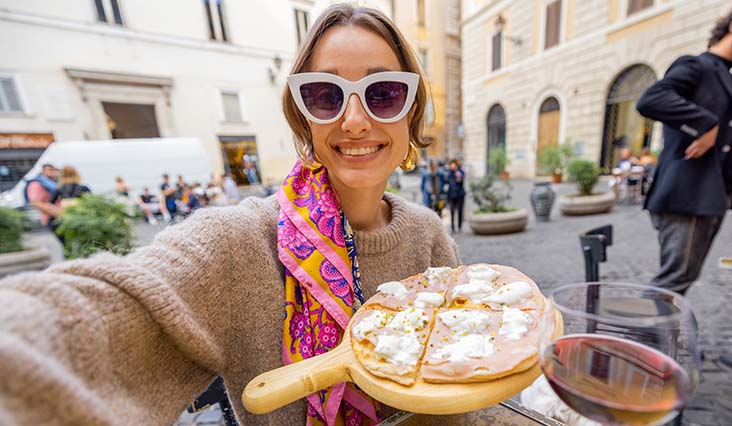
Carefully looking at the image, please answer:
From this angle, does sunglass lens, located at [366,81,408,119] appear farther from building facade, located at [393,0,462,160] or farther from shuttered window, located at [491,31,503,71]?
building facade, located at [393,0,462,160]

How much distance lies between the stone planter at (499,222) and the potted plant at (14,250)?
781 cm

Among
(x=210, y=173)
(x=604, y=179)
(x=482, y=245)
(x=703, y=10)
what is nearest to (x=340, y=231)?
(x=482, y=245)

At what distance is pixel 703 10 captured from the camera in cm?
895

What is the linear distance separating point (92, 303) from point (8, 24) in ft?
60.4

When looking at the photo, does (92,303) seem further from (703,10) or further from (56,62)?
(56,62)

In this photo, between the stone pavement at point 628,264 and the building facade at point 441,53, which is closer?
the stone pavement at point 628,264

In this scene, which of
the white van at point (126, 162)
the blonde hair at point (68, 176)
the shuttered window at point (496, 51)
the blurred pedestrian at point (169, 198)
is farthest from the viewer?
the shuttered window at point (496, 51)

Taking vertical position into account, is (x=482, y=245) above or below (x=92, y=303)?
below

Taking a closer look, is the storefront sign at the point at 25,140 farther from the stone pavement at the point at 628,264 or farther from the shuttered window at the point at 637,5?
the shuttered window at the point at 637,5

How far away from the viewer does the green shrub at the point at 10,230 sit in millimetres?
4766

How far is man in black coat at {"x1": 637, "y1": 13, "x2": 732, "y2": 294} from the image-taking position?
1.95 metres

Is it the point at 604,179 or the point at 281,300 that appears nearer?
the point at 281,300

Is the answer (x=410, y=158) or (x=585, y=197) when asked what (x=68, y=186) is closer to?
(x=410, y=158)

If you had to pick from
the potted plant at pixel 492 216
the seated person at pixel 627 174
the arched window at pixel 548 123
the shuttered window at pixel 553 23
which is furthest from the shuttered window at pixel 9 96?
the shuttered window at pixel 553 23
